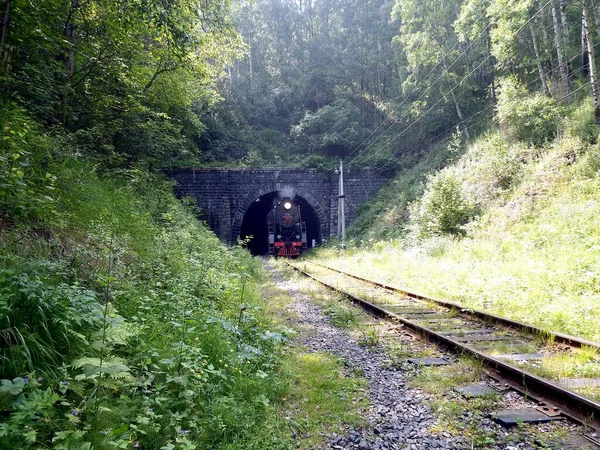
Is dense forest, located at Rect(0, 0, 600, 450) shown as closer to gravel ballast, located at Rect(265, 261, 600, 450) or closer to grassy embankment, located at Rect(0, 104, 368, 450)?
grassy embankment, located at Rect(0, 104, 368, 450)

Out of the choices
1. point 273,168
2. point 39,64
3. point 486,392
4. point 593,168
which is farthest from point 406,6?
point 486,392

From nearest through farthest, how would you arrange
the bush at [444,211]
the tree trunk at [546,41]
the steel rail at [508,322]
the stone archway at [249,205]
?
the steel rail at [508,322] → the bush at [444,211] → the tree trunk at [546,41] → the stone archway at [249,205]

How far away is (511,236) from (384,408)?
8776 millimetres

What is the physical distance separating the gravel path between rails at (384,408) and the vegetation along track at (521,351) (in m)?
0.97

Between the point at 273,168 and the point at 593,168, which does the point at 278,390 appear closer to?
the point at 593,168

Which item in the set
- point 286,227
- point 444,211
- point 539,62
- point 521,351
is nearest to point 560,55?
point 539,62

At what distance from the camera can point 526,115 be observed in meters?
13.7

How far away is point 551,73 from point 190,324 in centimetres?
2058

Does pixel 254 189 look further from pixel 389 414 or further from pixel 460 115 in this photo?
pixel 389 414

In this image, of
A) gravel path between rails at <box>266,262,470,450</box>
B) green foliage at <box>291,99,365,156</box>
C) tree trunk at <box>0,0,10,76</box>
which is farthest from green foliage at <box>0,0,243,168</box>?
green foliage at <box>291,99,365,156</box>

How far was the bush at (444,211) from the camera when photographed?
1283 cm

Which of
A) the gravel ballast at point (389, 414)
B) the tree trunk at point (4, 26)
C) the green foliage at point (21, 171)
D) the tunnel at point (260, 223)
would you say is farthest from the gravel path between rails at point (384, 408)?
the tunnel at point (260, 223)

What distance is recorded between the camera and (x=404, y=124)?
27172 mm

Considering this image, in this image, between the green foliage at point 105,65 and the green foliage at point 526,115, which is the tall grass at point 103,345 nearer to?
the green foliage at point 105,65
